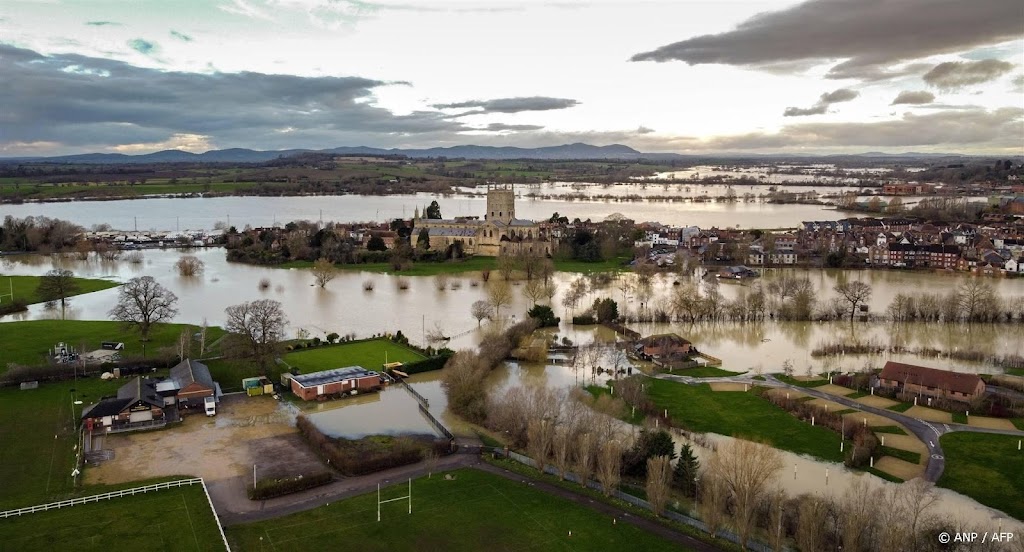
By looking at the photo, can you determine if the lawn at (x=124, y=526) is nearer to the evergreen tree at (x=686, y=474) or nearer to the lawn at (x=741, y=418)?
the evergreen tree at (x=686, y=474)

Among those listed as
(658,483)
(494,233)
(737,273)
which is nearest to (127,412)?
(658,483)

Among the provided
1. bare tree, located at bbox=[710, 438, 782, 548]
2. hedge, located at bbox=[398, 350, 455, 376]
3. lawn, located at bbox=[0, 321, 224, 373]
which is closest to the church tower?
lawn, located at bbox=[0, 321, 224, 373]

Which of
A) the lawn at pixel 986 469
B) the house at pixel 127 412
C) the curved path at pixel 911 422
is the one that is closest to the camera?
the lawn at pixel 986 469

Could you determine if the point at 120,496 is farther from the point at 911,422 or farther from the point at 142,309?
the point at 911,422

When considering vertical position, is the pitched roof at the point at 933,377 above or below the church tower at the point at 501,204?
below

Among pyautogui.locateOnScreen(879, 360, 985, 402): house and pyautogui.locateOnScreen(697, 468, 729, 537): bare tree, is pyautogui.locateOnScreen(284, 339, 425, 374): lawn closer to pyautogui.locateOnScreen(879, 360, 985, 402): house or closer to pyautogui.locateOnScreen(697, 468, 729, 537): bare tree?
pyautogui.locateOnScreen(697, 468, 729, 537): bare tree

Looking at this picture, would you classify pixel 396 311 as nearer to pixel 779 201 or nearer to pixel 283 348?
pixel 283 348

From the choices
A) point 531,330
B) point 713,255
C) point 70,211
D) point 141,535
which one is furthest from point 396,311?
point 70,211

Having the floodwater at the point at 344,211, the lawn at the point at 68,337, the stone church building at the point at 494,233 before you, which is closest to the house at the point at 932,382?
the lawn at the point at 68,337
